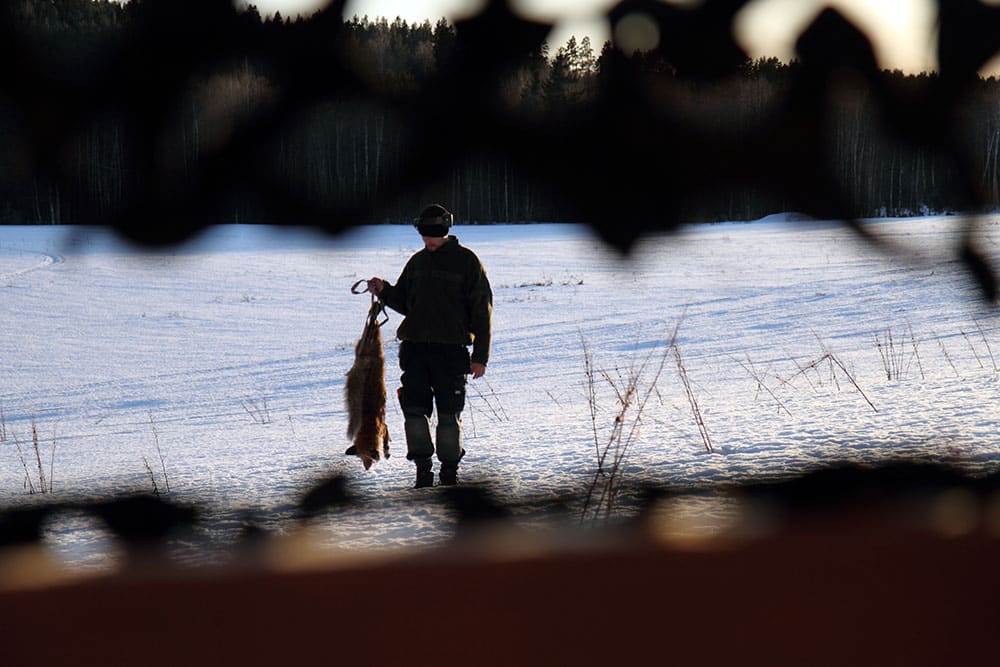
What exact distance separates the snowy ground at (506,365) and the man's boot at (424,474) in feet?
0.19

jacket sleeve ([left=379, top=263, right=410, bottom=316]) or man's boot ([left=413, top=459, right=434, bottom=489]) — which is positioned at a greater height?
jacket sleeve ([left=379, top=263, right=410, bottom=316])

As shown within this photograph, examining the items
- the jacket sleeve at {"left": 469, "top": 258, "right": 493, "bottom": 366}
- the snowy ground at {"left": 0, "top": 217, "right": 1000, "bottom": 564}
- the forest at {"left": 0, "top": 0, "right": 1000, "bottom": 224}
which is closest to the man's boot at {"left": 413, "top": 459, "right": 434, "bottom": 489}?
the snowy ground at {"left": 0, "top": 217, "right": 1000, "bottom": 564}

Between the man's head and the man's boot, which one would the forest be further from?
the man's boot

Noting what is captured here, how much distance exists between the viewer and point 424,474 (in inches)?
98.8

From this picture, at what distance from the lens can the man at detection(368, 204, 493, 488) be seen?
3.03m

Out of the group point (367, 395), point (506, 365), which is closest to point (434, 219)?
point (367, 395)

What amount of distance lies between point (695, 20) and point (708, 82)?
0.02 m

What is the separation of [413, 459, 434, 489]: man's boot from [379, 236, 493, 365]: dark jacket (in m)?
0.41

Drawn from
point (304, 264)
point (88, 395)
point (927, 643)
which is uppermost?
point (304, 264)

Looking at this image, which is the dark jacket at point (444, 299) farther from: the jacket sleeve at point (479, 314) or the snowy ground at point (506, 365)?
the snowy ground at point (506, 365)

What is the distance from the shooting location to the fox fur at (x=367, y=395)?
1.67 m

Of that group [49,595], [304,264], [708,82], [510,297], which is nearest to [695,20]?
[708,82]

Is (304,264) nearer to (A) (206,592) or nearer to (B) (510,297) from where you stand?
(A) (206,592)

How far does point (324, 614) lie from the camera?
0.35 metres
